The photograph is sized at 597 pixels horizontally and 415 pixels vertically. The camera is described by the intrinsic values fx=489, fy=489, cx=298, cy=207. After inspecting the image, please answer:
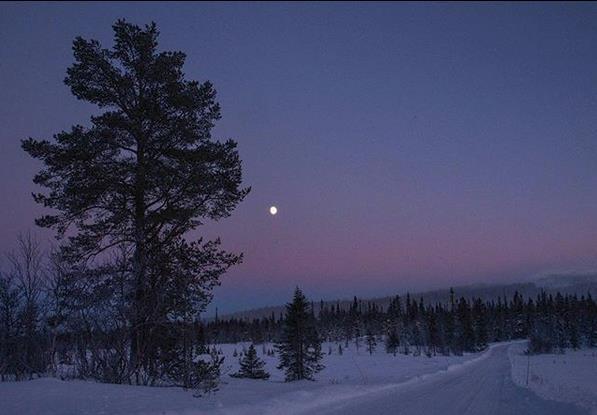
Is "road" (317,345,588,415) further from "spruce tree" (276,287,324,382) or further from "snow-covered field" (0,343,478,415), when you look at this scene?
"spruce tree" (276,287,324,382)

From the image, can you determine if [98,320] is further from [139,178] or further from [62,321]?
[139,178]

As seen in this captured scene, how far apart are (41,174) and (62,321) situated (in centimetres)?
482

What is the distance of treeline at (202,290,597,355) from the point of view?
96.7m

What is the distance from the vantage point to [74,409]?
8.03 metres

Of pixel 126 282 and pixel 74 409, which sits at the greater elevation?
pixel 126 282

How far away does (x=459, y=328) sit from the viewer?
102938 millimetres

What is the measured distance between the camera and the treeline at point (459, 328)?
96650mm

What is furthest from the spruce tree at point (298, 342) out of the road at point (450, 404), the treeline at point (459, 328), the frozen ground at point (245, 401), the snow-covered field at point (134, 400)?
the treeline at point (459, 328)

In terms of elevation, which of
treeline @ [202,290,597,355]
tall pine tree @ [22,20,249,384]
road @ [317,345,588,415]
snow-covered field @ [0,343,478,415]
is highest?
tall pine tree @ [22,20,249,384]

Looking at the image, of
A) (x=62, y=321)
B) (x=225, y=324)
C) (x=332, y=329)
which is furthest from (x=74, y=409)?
(x=225, y=324)

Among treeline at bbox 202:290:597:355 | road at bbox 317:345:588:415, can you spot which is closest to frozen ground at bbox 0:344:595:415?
road at bbox 317:345:588:415

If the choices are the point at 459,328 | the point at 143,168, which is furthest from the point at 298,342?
the point at 459,328

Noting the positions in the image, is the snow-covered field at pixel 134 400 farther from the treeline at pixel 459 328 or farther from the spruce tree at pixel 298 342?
the treeline at pixel 459 328

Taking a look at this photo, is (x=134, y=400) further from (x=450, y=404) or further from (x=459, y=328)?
(x=459, y=328)
